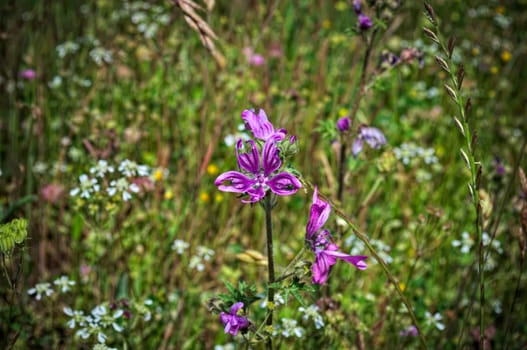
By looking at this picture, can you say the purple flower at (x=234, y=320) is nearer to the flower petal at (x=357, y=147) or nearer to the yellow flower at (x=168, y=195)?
the flower petal at (x=357, y=147)

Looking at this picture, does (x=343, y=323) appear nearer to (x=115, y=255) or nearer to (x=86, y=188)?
(x=86, y=188)

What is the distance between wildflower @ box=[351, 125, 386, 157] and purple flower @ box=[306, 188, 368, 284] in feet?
2.73

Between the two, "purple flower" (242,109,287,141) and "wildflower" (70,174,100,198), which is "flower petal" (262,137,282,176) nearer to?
"purple flower" (242,109,287,141)

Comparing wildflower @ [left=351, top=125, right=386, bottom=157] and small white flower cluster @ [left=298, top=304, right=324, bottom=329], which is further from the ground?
wildflower @ [left=351, top=125, right=386, bottom=157]

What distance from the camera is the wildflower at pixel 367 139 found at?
220cm

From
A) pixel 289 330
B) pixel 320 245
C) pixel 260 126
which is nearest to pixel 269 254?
pixel 320 245

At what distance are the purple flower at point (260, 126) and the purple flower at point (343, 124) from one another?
743 mm

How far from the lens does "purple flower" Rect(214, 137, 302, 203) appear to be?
1304 mm

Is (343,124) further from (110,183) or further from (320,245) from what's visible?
(110,183)

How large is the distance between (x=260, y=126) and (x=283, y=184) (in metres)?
0.16

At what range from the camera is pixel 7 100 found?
3.46m

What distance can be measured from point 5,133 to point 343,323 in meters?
2.53

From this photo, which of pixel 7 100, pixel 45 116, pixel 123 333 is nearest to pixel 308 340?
pixel 123 333

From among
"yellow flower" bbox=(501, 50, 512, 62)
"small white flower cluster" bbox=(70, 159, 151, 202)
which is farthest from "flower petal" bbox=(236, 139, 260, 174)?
"yellow flower" bbox=(501, 50, 512, 62)
